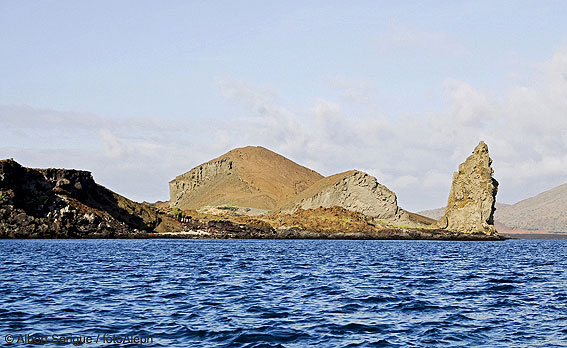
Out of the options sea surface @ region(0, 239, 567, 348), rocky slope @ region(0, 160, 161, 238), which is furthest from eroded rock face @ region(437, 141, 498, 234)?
sea surface @ region(0, 239, 567, 348)

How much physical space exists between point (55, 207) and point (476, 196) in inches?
5288

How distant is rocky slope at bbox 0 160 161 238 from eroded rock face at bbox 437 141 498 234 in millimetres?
108515

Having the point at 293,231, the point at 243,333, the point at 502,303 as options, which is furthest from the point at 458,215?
the point at 243,333

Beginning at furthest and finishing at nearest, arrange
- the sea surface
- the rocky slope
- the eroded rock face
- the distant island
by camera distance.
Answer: the eroded rock face, the distant island, the rocky slope, the sea surface

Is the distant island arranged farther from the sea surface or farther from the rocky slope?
the sea surface

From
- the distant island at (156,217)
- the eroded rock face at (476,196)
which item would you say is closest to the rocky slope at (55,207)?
the distant island at (156,217)

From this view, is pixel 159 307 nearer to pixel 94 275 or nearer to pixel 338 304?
pixel 338 304

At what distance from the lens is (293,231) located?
581 ft

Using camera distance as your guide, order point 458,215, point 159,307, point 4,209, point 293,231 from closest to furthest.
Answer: point 159,307, point 4,209, point 293,231, point 458,215

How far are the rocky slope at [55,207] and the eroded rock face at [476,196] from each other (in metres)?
109

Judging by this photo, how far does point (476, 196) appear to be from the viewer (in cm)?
19312

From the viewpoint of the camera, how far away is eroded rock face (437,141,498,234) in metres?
191

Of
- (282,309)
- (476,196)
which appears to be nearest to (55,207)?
(282,309)

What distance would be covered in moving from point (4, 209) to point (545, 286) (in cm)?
12157
